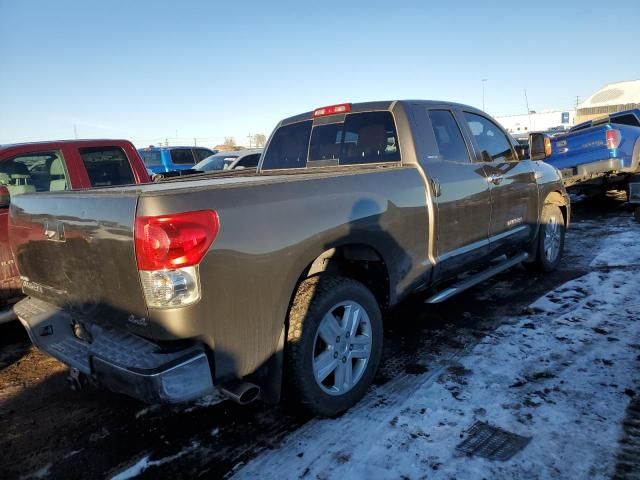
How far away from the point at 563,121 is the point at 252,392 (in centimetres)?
6521

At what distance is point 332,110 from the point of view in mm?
4211

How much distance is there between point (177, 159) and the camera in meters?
15.9

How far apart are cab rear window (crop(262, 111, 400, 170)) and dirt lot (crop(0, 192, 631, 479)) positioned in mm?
1564

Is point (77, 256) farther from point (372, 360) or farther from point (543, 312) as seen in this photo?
point (543, 312)

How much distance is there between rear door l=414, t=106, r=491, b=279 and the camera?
359 cm

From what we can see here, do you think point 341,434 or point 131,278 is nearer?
point 131,278

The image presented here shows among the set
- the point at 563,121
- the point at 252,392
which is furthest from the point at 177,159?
the point at 563,121

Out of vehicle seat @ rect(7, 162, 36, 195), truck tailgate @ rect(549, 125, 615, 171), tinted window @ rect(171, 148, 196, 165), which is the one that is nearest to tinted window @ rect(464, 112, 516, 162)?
vehicle seat @ rect(7, 162, 36, 195)

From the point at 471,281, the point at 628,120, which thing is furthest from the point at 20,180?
the point at 628,120

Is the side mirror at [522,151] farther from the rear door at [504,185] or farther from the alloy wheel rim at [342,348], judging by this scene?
the alloy wheel rim at [342,348]

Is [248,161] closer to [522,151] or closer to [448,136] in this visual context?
[522,151]

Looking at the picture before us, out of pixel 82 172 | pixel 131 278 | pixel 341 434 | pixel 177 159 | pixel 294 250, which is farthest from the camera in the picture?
pixel 177 159

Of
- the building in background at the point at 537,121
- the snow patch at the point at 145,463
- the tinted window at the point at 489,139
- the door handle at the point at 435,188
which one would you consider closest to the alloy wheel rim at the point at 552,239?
the tinted window at the point at 489,139

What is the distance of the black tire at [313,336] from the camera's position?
101 inches
